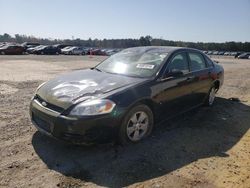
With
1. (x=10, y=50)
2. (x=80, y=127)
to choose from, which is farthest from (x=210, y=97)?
(x=10, y=50)

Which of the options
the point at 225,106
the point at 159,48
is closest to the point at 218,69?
the point at 225,106

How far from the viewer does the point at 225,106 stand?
732 cm

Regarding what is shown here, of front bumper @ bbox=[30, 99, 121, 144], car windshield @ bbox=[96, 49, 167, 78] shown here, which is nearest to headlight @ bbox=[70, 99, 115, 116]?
front bumper @ bbox=[30, 99, 121, 144]

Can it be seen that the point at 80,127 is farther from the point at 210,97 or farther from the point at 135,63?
the point at 210,97

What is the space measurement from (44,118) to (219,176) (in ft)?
8.38

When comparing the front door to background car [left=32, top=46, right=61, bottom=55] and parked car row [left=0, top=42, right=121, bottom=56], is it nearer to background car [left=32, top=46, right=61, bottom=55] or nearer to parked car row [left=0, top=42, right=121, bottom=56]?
parked car row [left=0, top=42, right=121, bottom=56]

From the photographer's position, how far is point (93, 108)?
3920mm

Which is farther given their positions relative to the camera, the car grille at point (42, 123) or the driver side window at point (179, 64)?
the driver side window at point (179, 64)

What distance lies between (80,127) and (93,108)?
318 millimetres

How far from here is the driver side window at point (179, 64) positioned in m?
5.23

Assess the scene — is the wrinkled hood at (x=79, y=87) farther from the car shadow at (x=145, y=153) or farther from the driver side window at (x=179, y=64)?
the driver side window at (x=179, y=64)

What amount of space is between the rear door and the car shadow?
67 cm

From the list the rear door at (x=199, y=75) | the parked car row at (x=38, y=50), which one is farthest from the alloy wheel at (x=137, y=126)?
the parked car row at (x=38, y=50)

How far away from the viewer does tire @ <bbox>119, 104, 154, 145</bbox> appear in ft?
13.8
